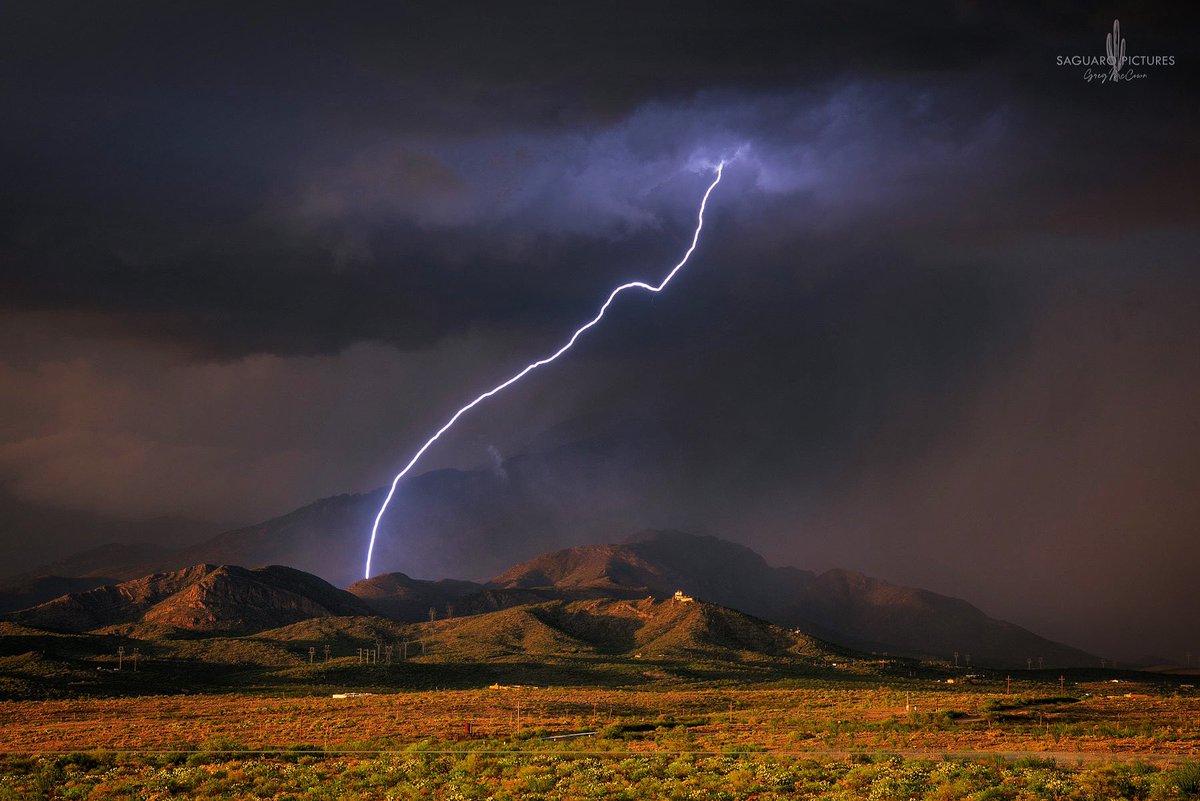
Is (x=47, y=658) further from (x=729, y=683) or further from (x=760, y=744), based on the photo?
(x=760, y=744)

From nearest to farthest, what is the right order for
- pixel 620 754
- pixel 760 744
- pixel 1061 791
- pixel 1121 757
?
pixel 1061 791, pixel 1121 757, pixel 620 754, pixel 760 744

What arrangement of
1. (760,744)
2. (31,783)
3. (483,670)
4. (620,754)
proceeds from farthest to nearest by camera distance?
(483,670) < (760,744) < (620,754) < (31,783)

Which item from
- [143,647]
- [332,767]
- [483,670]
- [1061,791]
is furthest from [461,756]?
[143,647]

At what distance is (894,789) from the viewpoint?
25.5 m

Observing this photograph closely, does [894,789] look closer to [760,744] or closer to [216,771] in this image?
[760,744]

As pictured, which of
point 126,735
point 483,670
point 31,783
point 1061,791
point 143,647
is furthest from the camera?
point 143,647

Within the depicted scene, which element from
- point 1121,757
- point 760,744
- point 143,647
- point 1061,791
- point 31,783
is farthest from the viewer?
point 143,647

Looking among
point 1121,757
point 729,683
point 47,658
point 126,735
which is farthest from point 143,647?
point 1121,757

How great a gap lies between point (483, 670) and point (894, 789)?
93.4 meters

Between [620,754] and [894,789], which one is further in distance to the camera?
[620,754]

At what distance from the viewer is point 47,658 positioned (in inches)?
4262

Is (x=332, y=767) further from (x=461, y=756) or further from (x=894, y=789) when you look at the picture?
(x=894, y=789)

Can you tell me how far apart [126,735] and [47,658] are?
2719 inches

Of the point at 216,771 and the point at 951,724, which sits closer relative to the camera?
the point at 216,771
